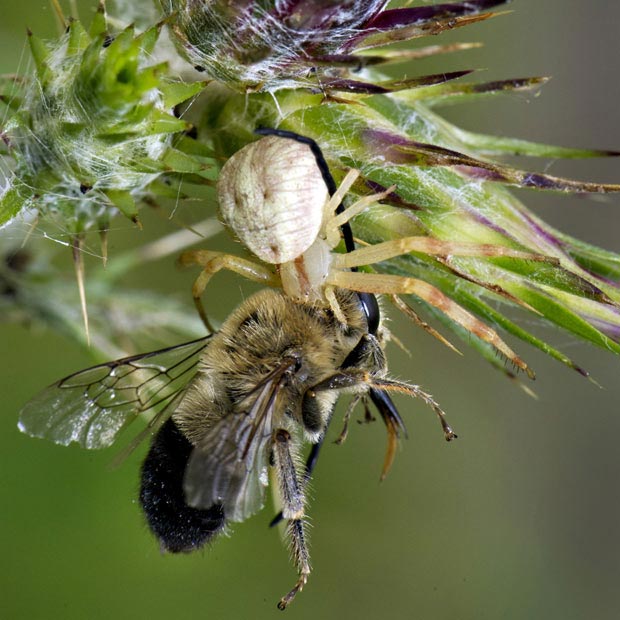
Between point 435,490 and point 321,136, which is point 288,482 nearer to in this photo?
point 321,136

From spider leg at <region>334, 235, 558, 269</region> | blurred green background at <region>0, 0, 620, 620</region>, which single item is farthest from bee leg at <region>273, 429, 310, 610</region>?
blurred green background at <region>0, 0, 620, 620</region>

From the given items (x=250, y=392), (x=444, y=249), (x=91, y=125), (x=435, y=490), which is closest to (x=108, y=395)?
(x=250, y=392)

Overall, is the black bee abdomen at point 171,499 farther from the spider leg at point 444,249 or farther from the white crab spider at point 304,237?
the spider leg at point 444,249

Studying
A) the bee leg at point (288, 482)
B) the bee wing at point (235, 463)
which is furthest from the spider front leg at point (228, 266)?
the bee leg at point (288, 482)

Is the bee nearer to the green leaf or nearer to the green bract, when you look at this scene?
the green bract

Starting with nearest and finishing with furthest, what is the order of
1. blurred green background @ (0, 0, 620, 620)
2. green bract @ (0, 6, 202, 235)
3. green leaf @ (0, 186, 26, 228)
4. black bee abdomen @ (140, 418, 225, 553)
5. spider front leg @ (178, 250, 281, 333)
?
green bract @ (0, 6, 202, 235), green leaf @ (0, 186, 26, 228), spider front leg @ (178, 250, 281, 333), black bee abdomen @ (140, 418, 225, 553), blurred green background @ (0, 0, 620, 620)

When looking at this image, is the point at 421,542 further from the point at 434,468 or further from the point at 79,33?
the point at 79,33
